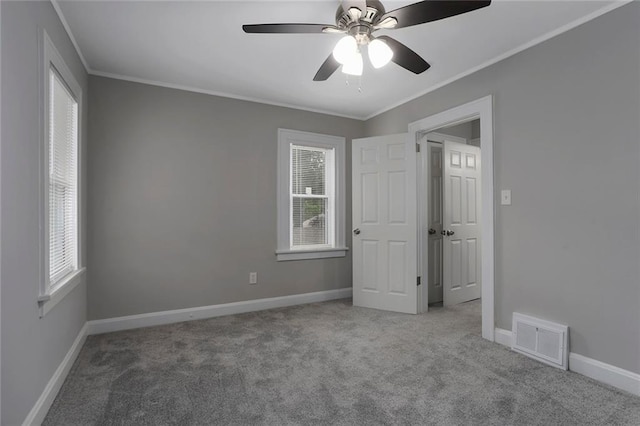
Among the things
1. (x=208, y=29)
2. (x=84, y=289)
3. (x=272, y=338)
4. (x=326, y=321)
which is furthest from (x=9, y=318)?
(x=326, y=321)

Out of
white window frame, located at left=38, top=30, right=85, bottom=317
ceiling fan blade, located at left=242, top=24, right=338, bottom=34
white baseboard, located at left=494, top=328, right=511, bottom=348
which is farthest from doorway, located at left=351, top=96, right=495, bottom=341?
white window frame, located at left=38, top=30, right=85, bottom=317

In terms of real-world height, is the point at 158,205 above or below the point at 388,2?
below

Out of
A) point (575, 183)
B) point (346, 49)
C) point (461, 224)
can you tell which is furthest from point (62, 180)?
point (461, 224)

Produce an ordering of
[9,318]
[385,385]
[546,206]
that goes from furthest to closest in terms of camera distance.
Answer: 1. [546,206]
2. [385,385]
3. [9,318]

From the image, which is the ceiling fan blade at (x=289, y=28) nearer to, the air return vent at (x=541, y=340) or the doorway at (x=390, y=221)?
the doorway at (x=390, y=221)

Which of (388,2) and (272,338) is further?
(272,338)

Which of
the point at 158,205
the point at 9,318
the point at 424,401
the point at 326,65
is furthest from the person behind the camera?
the point at 158,205

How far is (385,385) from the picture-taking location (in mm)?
2119

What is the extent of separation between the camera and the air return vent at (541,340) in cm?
234

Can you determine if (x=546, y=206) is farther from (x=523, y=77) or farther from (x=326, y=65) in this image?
(x=326, y=65)

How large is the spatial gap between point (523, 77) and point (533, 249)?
1.40 meters

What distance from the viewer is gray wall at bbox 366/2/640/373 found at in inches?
→ 81.4

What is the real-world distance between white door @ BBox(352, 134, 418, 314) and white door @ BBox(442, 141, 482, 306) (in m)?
0.66

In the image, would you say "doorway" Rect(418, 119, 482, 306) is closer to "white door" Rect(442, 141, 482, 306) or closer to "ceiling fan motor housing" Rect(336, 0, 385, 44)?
"white door" Rect(442, 141, 482, 306)
